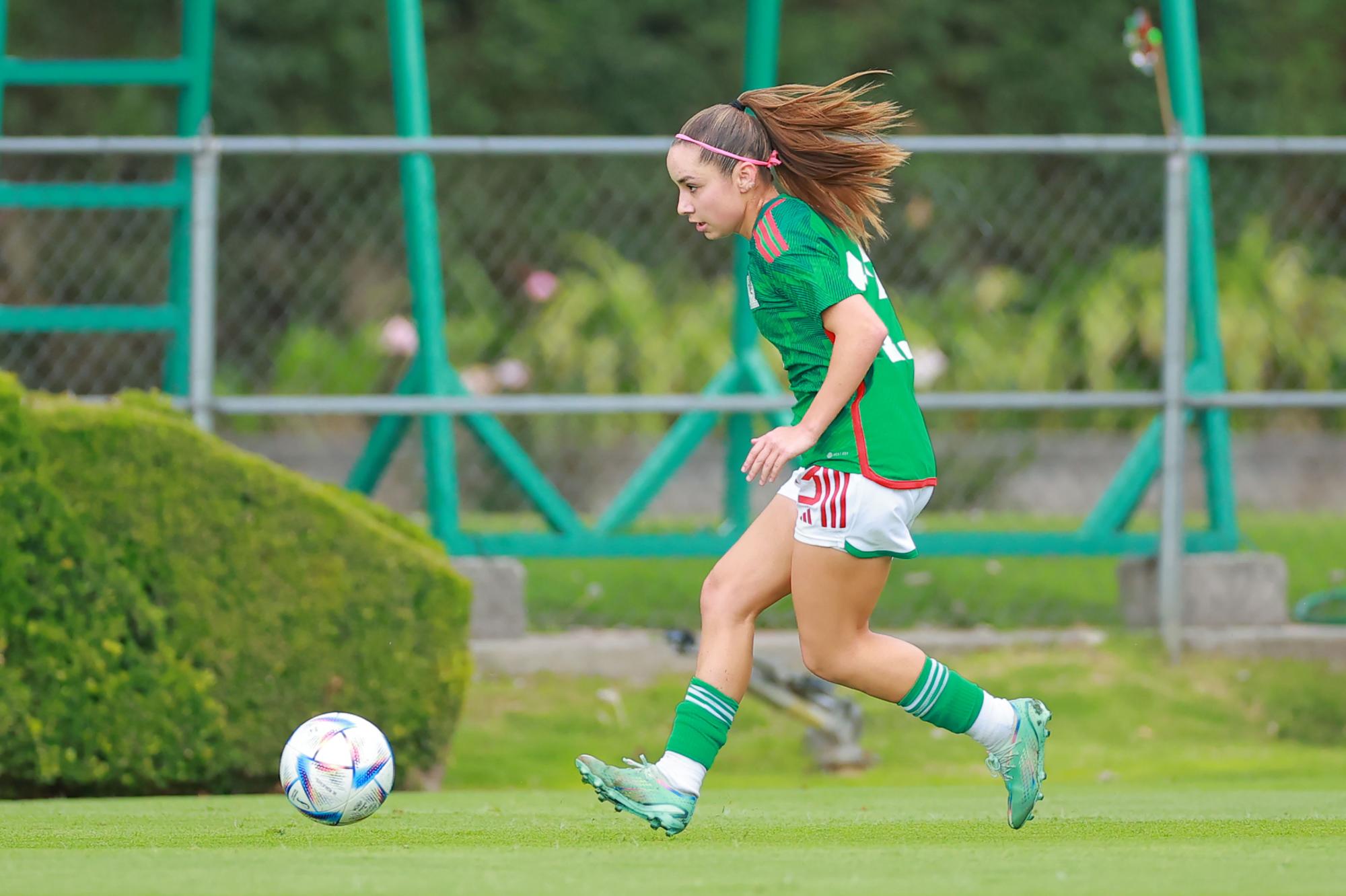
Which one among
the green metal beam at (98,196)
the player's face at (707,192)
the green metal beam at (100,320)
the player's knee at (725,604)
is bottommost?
the player's knee at (725,604)

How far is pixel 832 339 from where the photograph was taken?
421 centimetres

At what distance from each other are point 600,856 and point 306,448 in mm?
8479

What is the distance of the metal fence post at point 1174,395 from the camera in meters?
7.84

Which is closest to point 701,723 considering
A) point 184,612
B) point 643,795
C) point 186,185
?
point 643,795

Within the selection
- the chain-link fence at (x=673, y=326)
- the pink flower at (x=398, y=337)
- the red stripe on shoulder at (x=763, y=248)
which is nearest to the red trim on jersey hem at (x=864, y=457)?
the red stripe on shoulder at (x=763, y=248)

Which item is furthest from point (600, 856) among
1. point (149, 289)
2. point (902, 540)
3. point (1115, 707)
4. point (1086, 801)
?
point (149, 289)

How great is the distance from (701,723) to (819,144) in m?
1.45

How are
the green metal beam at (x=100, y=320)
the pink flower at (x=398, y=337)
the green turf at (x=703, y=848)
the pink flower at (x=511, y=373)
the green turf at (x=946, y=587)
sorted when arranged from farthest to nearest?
the pink flower at (x=398, y=337), the pink flower at (x=511, y=373), the green turf at (x=946, y=587), the green metal beam at (x=100, y=320), the green turf at (x=703, y=848)

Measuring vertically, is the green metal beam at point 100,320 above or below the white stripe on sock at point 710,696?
above

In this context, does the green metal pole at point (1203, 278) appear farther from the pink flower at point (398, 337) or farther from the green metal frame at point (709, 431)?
the pink flower at point (398, 337)

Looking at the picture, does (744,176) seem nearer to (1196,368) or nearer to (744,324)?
(744,324)

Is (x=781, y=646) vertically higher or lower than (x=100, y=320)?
lower

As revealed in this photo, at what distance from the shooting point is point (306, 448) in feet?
38.8

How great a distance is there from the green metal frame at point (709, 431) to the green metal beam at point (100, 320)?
1.07 meters
